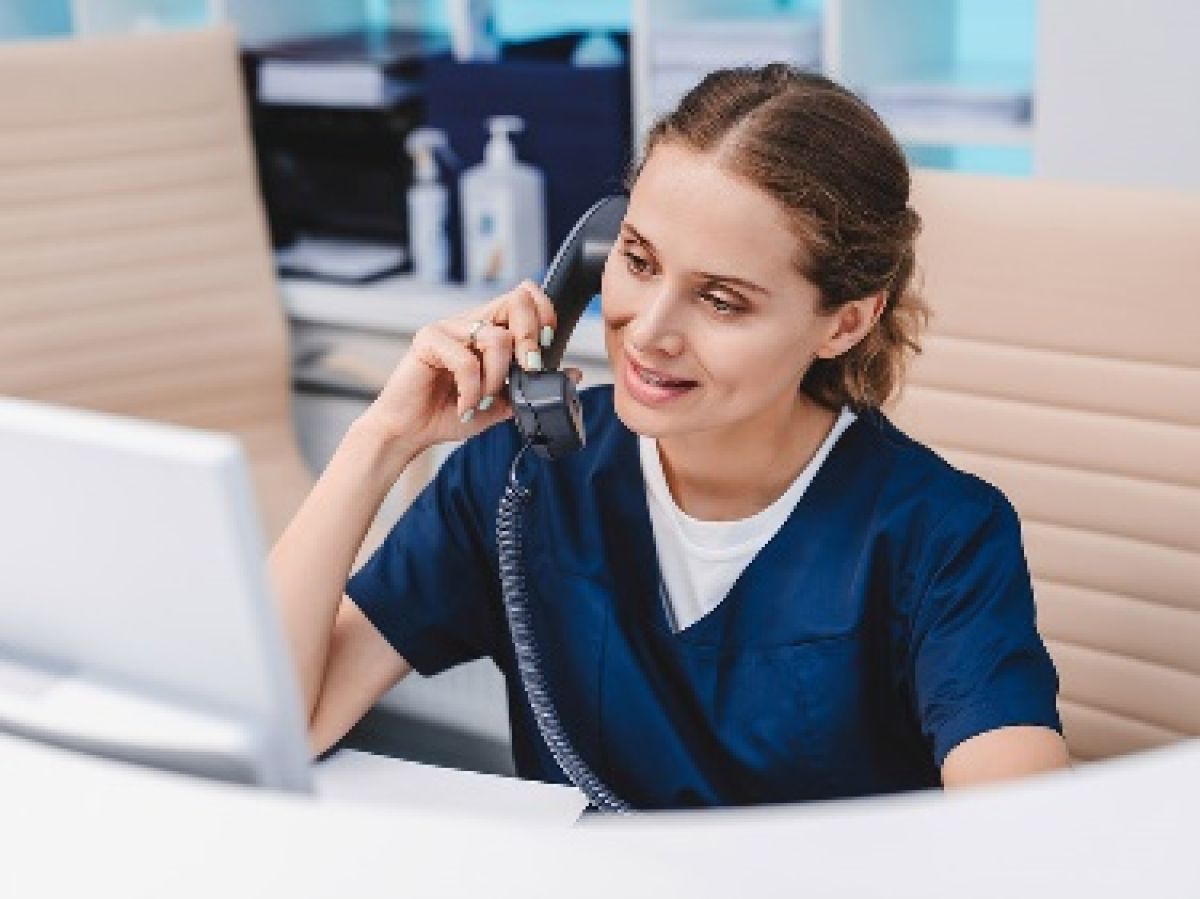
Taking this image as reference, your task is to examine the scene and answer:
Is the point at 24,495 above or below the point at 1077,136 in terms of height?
above

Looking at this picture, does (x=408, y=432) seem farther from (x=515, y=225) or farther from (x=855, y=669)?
(x=515, y=225)

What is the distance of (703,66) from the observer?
94.3 inches

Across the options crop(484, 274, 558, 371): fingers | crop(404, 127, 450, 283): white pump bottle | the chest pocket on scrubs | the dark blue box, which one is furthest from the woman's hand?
crop(404, 127, 450, 283): white pump bottle

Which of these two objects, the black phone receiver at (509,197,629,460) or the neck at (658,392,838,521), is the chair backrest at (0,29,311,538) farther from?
the neck at (658,392,838,521)

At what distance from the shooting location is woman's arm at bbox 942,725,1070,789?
1158 millimetres

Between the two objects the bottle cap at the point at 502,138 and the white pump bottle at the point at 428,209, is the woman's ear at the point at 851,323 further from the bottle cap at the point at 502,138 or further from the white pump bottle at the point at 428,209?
the white pump bottle at the point at 428,209

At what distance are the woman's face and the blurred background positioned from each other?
841mm

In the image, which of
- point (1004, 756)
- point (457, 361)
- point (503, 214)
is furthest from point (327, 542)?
point (503, 214)

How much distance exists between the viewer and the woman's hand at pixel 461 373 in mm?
1358

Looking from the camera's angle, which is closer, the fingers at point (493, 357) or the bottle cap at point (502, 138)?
the fingers at point (493, 357)

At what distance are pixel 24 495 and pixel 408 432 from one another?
26.4 inches

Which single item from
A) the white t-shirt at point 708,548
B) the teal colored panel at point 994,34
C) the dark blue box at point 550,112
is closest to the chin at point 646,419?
the white t-shirt at point 708,548

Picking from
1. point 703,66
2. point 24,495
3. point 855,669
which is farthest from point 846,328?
point 703,66

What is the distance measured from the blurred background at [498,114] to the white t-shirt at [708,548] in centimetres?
72
